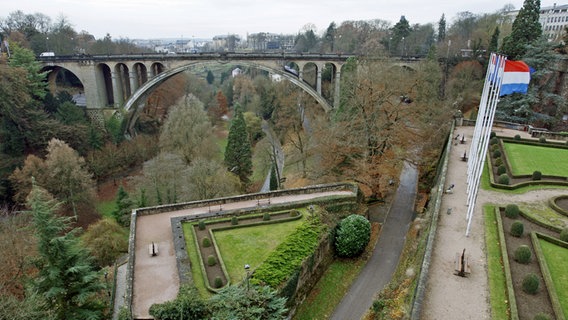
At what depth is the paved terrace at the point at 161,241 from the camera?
49.2ft

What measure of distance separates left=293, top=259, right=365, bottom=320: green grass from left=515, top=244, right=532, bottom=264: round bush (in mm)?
7292

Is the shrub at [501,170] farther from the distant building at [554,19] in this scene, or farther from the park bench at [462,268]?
the distant building at [554,19]

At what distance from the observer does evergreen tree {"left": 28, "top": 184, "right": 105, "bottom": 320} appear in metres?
13.1

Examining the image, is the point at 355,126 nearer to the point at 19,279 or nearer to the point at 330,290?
the point at 330,290

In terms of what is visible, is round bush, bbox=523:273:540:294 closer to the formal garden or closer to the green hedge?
the formal garden

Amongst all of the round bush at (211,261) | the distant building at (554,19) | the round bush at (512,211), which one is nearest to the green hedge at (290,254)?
the round bush at (211,261)

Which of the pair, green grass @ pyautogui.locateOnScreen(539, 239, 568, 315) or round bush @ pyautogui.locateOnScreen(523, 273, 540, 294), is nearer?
round bush @ pyautogui.locateOnScreen(523, 273, 540, 294)

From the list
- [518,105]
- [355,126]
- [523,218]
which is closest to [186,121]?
[355,126]

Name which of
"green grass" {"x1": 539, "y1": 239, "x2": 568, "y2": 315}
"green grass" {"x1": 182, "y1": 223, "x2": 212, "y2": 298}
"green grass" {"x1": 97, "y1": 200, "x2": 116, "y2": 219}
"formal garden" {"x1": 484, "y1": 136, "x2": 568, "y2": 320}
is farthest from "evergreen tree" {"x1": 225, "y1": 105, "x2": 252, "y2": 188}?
"green grass" {"x1": 539, "y1": 239, "x2": 568, "y2": 315}

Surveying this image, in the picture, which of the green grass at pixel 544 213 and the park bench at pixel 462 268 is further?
the green grass at pixel 544 213

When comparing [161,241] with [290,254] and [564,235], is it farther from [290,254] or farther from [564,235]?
[564,235]

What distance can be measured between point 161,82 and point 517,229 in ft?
143

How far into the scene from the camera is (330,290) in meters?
18.3

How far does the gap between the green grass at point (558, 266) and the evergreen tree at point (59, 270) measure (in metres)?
16.4
